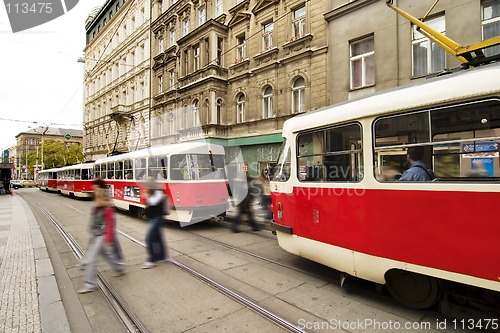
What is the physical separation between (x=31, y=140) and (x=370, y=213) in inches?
4501

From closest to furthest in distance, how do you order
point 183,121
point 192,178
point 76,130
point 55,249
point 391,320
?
point 391,320
point 55,249
point 192,178
point 183,121
point 76,130

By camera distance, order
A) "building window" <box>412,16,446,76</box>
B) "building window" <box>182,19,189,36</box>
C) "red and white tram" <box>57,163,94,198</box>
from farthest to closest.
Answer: "building window" <box>182,19,189,36</box> < "red and white tram" <box>57,163,94,198</box> < "building window" <box>412,16,446,76</box>

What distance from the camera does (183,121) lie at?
24.4m

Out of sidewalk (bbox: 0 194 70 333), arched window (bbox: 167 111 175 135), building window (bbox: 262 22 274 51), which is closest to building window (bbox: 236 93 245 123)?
building window (bbox: 262 22 274 51)

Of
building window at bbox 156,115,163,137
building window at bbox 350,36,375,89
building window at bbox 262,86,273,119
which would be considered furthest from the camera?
building window at bbox 156,115,163,137

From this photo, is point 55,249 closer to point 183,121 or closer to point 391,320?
point 391,320

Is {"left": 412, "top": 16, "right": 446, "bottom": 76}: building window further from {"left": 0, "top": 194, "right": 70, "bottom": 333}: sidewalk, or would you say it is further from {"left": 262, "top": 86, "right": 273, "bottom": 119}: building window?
{"left": 0, "top": 194, "right": 70, "bottom": 333}: sidewalk

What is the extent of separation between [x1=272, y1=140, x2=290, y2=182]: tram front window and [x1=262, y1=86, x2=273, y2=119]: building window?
42.0ft

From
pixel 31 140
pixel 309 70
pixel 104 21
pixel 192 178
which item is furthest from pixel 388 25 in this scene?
pixel 31 140

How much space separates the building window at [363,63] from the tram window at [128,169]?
1071cm

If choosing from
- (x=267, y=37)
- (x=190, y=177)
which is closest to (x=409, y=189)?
(x=190, y=177)

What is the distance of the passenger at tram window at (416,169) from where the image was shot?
135 inches

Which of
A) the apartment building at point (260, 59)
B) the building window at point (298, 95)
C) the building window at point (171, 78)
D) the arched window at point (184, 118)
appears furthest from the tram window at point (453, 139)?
the building window at point (171, 78)

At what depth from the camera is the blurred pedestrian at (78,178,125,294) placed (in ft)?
15.9
